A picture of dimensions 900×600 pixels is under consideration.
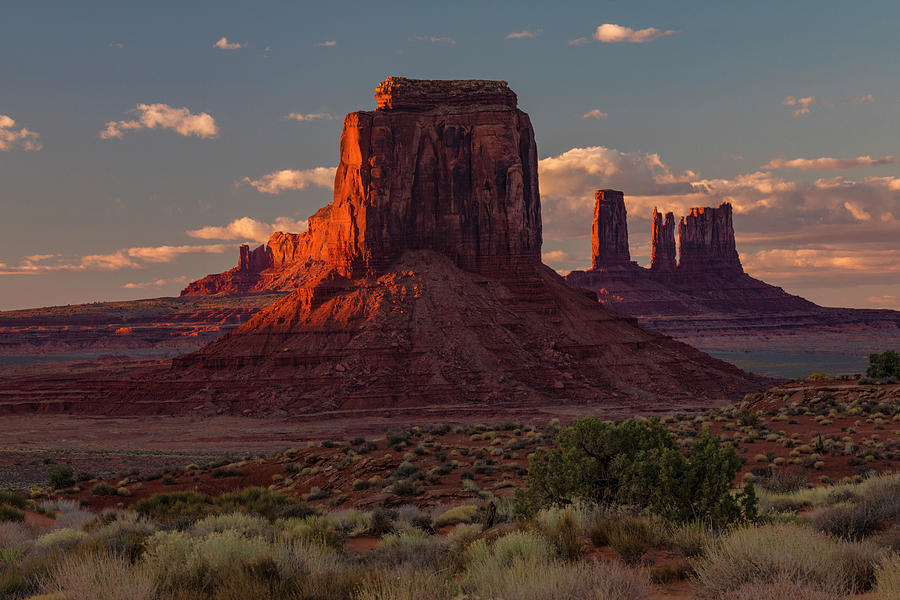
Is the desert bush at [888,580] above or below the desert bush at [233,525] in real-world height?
above

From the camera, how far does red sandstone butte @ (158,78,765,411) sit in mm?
79250

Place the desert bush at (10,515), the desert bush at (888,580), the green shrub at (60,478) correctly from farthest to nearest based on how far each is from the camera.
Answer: the green shrub at (60,478), the desert bush at (10,515), the desert bush at (888,580)

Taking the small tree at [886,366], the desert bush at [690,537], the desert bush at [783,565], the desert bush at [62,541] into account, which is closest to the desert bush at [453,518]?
the desert bush at [690,537]

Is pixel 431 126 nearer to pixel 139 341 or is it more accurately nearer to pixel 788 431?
pixel 788 431

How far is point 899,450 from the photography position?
2619 centimetres

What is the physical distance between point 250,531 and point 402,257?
3151 inches

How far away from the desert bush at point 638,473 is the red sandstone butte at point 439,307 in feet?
199

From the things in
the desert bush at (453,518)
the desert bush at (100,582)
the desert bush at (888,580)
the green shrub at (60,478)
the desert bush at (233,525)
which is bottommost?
the green shrub at (60,478)

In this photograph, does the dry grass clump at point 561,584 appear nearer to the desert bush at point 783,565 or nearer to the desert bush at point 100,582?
the desert bush at point 783,565

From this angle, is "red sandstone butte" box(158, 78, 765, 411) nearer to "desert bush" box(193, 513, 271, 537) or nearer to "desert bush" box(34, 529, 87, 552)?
"desert bush" box(193, 513, 271, 537)

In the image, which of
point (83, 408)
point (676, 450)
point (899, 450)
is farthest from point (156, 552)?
point (83, 408)

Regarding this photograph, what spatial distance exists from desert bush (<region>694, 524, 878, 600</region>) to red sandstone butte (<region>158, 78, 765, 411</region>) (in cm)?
6696

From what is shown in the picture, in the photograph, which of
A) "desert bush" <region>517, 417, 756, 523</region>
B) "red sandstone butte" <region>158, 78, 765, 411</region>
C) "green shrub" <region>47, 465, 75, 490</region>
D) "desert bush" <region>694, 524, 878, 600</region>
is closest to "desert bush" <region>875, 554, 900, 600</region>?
"desert bush" <region>694, 524, 878, 600</region>

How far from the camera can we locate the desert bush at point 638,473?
42.2 ft
